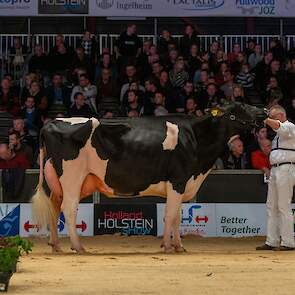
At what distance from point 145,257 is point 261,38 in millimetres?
12898

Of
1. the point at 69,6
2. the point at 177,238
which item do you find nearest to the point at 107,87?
the point at 69,6

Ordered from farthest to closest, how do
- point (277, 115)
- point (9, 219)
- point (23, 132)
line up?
point (23, 132)
point (9, 219)
point (277, 115)

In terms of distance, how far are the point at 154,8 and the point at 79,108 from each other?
3.76 m

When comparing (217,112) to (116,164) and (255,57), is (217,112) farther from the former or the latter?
(255,57)

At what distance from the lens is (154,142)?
14.4m

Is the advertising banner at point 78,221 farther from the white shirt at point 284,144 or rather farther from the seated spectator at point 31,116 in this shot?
the white shirt at point 284,144

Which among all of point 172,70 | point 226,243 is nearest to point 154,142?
point 226,243

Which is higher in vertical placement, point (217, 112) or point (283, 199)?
point (217, 112)

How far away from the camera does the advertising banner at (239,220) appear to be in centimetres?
1770

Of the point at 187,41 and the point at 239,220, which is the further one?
the point at 187,41

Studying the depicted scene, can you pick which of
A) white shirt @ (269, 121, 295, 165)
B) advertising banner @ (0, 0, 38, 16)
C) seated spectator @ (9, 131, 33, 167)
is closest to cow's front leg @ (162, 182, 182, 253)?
white shirt @ (269, 121, 295, 165)

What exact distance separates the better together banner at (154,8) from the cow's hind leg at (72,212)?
9.29m

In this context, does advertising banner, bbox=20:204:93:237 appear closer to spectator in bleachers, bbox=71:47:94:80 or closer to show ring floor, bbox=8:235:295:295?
show ring floor, bbox=8:235:295:295

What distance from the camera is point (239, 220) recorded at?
58.1 ft
